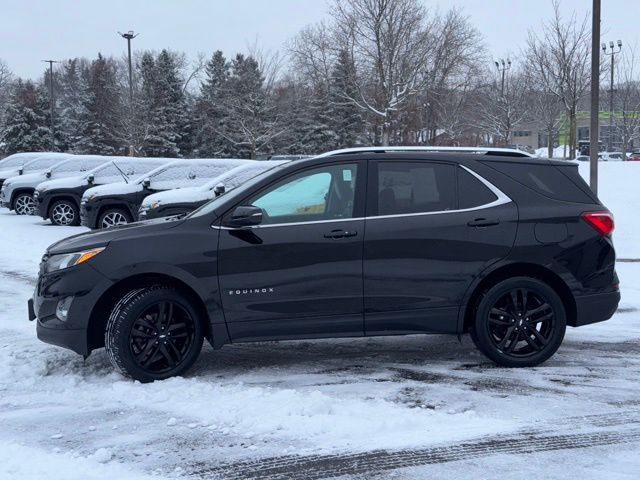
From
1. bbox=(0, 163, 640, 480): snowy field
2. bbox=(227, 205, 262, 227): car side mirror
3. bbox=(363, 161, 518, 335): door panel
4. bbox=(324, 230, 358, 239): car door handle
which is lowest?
bbox=(0, 163, 640, 480): snowy field

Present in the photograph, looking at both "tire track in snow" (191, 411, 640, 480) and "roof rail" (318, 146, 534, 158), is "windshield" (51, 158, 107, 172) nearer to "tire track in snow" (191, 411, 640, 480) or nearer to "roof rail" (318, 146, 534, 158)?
"roof rail" (318, 146, 534, 158)

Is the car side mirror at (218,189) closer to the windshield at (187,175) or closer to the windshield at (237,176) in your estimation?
the windshield at (237,176)

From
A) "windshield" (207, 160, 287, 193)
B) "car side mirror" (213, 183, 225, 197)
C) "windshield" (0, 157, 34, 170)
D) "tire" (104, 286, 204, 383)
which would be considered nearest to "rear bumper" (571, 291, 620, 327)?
"tire" (104, 286, 204, 383)

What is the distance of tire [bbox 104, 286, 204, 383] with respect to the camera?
17.7 ft

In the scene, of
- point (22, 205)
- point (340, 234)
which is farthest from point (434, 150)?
point (22, 205)

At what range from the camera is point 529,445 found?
4.34m

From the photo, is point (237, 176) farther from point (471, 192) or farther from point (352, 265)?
point (352, 265)

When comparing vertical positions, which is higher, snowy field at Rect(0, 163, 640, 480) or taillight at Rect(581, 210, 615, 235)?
taillight at Rect(581, 210, 615, 235)

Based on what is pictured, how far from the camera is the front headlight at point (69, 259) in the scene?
5.45 m

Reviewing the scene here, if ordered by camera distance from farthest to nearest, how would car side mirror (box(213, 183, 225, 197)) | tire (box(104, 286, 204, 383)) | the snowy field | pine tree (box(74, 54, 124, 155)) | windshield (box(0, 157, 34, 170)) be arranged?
pine tree (box(74, 54, 124, 155)) → windshield (box(0, 157, 34, 170)) → car side mirror (box(213, 183, 225, 197)) → tire (box(104, 286, 204, 383)) → the snowy field

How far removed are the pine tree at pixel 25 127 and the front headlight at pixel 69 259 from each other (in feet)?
203

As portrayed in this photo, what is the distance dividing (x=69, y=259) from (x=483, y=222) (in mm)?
3149

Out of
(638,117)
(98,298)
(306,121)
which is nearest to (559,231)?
(98,298)

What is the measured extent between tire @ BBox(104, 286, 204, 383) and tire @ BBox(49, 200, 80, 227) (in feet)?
42.0
